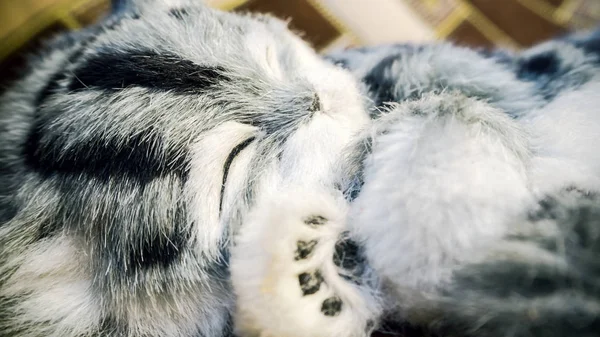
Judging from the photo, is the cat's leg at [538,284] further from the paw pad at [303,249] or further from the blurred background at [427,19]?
the blurred background at [427,19]

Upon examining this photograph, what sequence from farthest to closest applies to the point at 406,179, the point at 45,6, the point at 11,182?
the point at 45,6 → the point at 11,182 → the point at 406,179

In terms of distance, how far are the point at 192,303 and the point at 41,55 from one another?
43 cm

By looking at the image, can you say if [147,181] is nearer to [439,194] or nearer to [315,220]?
[315,220]

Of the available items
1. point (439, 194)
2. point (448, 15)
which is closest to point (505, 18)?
point (448, 15)

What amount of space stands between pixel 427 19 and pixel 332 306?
0.75 metres

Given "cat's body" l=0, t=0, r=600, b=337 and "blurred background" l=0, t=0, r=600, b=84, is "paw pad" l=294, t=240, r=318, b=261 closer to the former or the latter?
"cat's body" l=0, t=0, r=600, b=337

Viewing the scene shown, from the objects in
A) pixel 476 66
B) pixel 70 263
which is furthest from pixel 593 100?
pixel 70 263

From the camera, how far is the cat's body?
0.34 meters

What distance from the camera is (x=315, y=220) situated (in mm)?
391

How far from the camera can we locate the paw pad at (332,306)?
371 millimetres

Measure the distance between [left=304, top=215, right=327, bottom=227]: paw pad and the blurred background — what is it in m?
0.57

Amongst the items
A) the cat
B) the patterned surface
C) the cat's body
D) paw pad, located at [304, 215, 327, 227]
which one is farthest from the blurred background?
paw pad, located at [304, 215, 327, 227]

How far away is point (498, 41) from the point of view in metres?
0.91

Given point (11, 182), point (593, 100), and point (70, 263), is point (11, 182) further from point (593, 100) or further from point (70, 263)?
point (593, 100)
